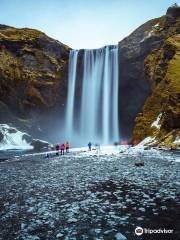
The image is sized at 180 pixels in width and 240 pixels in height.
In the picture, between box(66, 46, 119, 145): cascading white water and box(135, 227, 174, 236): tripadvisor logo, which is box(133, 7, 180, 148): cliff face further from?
box(135, 227, 174, 236): tripadvisor logo

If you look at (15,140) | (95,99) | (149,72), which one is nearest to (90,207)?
(149,72)

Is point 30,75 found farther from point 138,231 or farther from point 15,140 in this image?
point 138,231

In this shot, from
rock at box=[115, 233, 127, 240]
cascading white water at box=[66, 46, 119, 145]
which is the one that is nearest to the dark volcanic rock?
cascading white water at box=[66, 46, 119, 145]

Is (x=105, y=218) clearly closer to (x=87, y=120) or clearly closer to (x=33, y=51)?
(x=87, y=120)

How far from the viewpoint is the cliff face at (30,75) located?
3039 inches

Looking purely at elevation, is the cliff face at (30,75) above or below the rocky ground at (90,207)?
above

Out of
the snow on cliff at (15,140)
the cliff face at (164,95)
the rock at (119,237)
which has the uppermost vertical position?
the cliff face at (164,95)

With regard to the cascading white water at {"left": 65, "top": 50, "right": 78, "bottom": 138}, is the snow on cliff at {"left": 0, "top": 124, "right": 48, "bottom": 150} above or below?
below

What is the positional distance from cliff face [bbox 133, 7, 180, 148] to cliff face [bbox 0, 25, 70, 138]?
84.1 ft

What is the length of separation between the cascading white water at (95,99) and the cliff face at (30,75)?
3857 millimetres

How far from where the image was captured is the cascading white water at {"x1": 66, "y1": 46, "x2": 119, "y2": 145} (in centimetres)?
7400

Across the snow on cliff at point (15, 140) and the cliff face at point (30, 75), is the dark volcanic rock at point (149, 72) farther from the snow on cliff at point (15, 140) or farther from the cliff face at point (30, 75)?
the snow on cliff at point (15, 140)

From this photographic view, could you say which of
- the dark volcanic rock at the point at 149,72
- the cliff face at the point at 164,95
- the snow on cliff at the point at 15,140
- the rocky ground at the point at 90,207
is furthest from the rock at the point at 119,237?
the snow on cliff at the point at 15,140

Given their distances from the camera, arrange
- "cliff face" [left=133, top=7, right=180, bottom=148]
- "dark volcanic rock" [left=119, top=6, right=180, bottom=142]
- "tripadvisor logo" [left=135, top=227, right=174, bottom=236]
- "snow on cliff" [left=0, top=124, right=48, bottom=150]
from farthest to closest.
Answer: "snow on cliff" [left=0, top=124, right=48, bottom=150] → "dark volcanic rock" [left=119, top=6, right=180, bottom=142] → "cliff face" [left=133, top=7, right=180, bottom=148] → "tripadvisor logo" [left=135, top=227, right=174, bottom=236]
